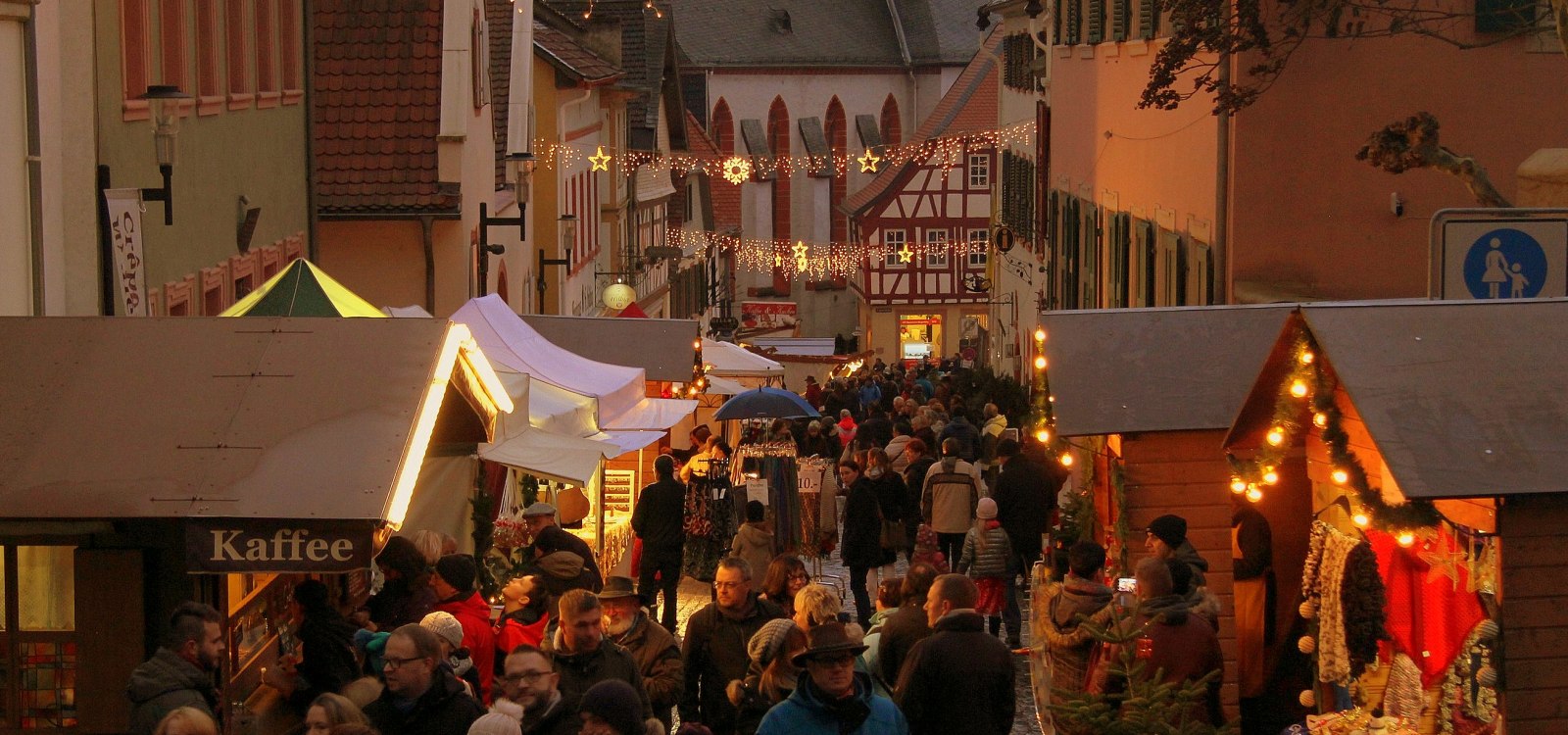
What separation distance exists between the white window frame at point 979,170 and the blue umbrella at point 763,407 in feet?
122

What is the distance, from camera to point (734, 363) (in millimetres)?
28188

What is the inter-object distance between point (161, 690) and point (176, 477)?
1185 mm

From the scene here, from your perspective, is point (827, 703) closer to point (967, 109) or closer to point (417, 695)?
point (417, 695)

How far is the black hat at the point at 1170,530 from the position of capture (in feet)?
35.1

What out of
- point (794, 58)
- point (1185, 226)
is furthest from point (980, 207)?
point (1185, 226)

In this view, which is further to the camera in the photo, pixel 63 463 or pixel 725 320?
pixel 725 320

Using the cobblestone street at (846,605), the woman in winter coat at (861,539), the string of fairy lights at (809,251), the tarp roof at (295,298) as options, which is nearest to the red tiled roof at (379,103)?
the cobblestone street at (846,605)

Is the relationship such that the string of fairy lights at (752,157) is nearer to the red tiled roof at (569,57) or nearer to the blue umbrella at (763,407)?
the red tiled roof at (569,57)

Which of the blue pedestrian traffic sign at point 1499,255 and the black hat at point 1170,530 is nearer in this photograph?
the blue pedestrian traffic sign at point 1499,255

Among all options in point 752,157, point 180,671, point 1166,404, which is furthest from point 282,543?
point 752,157

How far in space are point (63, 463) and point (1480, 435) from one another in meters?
5.30

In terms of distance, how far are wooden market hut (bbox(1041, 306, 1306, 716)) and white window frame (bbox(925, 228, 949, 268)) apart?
47.5m

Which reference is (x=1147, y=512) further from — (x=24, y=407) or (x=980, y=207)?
(x=980, y=207)

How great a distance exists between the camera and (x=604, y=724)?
20.9ft
